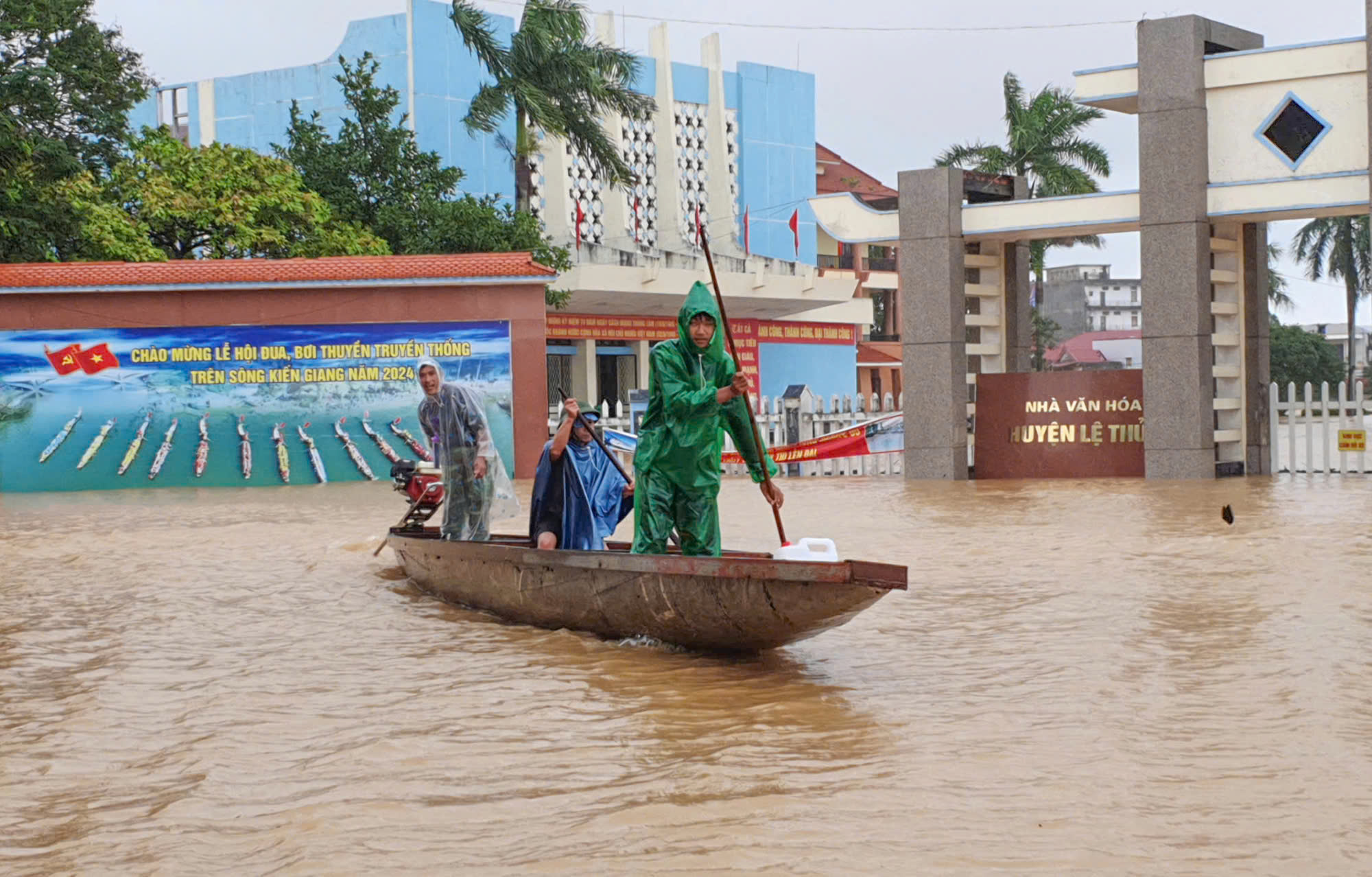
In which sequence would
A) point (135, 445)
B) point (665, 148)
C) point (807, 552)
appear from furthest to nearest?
point (665, 148)
point (135, 445)
point (807, 552)

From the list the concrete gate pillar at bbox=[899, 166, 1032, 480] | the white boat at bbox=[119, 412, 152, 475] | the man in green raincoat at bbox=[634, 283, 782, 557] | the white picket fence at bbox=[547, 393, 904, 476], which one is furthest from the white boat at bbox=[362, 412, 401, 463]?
the man in green raincoat at bbox=[634, 283, 782, 557]

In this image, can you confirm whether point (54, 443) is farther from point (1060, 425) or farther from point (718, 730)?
point (718, 730)

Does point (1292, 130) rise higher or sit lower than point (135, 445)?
higher

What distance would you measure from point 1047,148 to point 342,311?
2090 centimetres

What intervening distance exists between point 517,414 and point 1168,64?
10601mm

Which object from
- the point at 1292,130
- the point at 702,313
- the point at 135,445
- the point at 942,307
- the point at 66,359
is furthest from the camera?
the point at 135,445

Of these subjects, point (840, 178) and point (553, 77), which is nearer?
point (553, 77)

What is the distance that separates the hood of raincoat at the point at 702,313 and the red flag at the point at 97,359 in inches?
679

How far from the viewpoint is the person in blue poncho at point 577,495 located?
9.73 m

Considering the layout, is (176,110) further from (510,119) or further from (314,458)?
(314,458)

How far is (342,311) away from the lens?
929 inches

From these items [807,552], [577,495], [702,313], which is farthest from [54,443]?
[807,552]

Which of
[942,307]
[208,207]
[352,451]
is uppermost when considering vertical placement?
[208,207]

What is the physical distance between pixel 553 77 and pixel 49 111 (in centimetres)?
966
